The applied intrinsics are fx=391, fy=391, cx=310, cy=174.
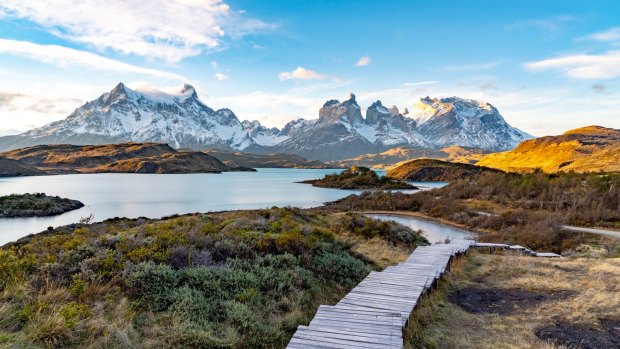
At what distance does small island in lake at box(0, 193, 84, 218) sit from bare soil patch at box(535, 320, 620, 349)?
80124 millimetres

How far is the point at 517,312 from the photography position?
12.4 m

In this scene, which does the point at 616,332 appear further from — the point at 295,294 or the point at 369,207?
the point at 369,207

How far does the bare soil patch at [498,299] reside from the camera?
12.9 m

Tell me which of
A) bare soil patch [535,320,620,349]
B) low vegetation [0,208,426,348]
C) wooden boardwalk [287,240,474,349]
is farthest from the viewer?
bare soil patch [535,320,620,349]

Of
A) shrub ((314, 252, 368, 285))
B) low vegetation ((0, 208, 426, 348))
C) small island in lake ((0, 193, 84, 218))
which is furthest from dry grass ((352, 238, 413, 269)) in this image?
small island in lake ((0, 193, 84, 218))

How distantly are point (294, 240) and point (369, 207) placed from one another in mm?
68014

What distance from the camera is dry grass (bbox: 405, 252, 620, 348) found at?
10.2 metres

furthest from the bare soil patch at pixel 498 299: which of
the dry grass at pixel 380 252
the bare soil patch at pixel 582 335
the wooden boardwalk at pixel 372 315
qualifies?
the dry grass at pixel 380 252

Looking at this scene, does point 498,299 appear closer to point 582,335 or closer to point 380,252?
point 582,335

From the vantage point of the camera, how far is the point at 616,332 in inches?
413

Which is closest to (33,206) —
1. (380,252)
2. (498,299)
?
(380,252)

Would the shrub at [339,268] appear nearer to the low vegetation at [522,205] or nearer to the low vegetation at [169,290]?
the low vegetation at [169,290]

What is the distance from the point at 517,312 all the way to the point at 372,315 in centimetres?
558

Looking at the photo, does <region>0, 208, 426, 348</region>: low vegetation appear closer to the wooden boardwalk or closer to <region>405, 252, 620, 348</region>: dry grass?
the wooden boardwalk
